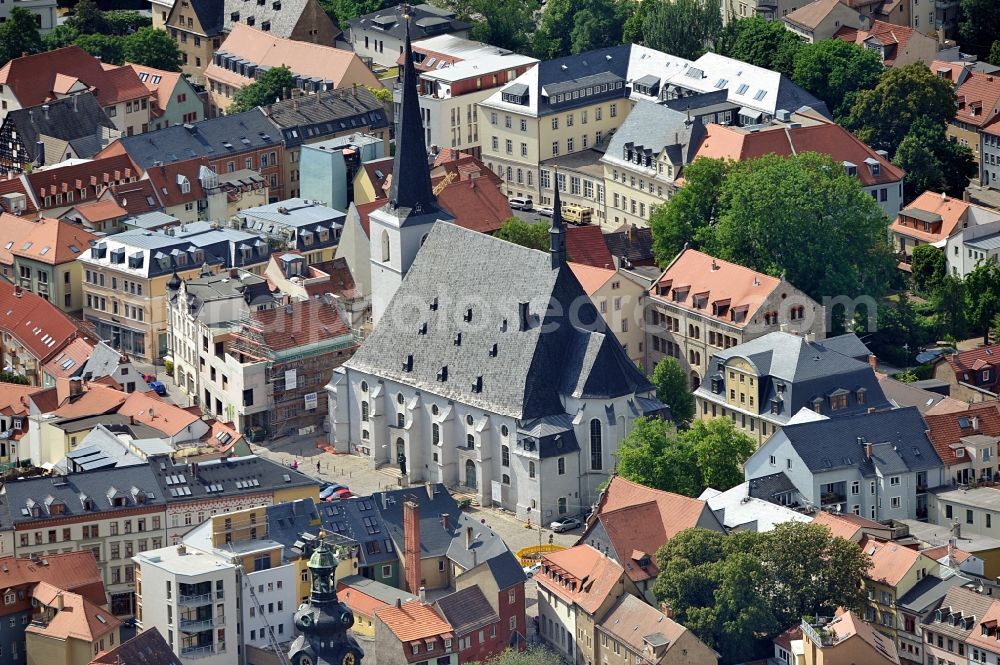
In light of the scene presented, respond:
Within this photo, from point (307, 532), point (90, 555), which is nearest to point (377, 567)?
point (307, 532)

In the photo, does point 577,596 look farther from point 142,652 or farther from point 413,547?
point 142,652

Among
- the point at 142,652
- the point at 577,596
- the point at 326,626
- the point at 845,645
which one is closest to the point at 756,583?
the point at 845,645

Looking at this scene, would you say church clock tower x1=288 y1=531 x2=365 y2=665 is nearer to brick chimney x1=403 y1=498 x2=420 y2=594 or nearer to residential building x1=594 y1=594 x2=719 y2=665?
residential building x1=594 y1=594 x2=719 y2=665

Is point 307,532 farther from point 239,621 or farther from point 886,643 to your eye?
point 886,643

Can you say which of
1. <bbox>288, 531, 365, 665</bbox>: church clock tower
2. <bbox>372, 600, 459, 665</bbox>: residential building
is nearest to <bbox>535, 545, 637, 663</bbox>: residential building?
<bbox>372, 600, 459, 665</bbox>: residential building

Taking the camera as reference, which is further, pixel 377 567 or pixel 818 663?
pixel 377 567

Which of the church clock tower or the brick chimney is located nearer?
the church clock tower

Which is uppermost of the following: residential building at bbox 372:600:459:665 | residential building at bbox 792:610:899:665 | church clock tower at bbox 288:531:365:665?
church clock tower at bbox 288:531:365:665

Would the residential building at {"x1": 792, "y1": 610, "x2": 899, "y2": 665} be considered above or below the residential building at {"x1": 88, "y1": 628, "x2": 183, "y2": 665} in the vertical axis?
above
